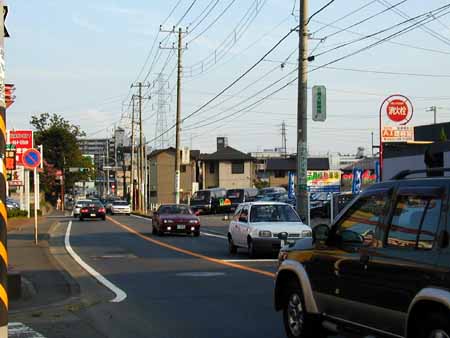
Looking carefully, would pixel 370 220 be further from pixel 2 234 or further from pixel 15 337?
pixel 15 337

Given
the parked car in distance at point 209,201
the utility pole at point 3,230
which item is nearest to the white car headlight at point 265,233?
the utility pole at point 3,230

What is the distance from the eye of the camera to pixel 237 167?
98062 mm

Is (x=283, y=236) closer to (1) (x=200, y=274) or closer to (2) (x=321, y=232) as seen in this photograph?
(1) (x=200, y=274)

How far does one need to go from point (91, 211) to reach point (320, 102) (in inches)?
1168

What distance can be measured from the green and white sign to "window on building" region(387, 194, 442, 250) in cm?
2033

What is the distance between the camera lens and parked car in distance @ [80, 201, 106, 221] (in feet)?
172

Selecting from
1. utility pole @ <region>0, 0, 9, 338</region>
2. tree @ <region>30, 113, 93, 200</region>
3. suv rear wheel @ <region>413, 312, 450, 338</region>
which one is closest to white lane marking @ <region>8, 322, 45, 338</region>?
utility pole @ <region>0, 0, 9, 338</region>

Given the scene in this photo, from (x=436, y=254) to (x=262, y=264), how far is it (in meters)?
12.7

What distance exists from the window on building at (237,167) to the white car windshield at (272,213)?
7613cm

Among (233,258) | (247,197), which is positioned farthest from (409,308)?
(247,197)

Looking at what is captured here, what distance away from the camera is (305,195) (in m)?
25.2

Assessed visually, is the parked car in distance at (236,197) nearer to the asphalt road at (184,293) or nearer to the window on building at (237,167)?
the window on building at (237,167)

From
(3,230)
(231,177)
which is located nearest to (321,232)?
(3,230)

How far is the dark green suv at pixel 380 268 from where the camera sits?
6000 mm
